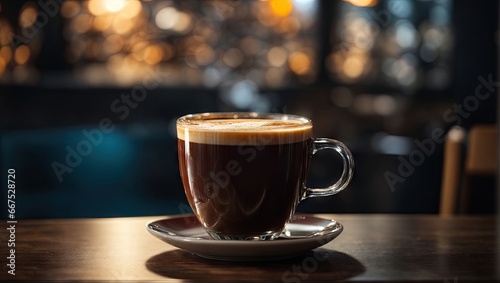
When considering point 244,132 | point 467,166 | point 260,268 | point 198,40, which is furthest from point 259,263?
point 198,40

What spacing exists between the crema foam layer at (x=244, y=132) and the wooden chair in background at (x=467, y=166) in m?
0.71

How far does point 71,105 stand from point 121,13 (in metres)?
0.69

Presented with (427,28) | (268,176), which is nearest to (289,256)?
(268,176)

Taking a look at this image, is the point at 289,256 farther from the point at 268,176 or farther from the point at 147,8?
the point at 147,8

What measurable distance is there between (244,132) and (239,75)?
3.95m

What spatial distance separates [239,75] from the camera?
482 cm

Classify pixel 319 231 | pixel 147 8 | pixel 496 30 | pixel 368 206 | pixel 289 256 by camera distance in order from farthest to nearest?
pixel 147 8 < pixel 368 206 < pixel 496 30 < pixel 319 231 < pixel 289 256

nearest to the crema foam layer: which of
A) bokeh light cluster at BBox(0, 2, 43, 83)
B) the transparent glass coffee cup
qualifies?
the transparent glass coffee cup

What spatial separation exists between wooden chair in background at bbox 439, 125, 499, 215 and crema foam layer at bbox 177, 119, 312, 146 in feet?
2.33

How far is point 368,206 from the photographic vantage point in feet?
13.7

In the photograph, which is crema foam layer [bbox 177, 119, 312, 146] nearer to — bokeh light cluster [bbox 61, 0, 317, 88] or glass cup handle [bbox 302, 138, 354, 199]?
glass cup handle [bbox 302, 138, 354, 199]

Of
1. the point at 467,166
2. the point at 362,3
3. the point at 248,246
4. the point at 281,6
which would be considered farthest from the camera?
the point at 281,6

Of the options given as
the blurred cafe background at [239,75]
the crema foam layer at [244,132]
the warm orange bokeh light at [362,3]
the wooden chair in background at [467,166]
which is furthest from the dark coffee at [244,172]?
the warm orange bokeh light at [362,3]

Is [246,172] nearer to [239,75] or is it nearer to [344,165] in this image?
[344,165]
